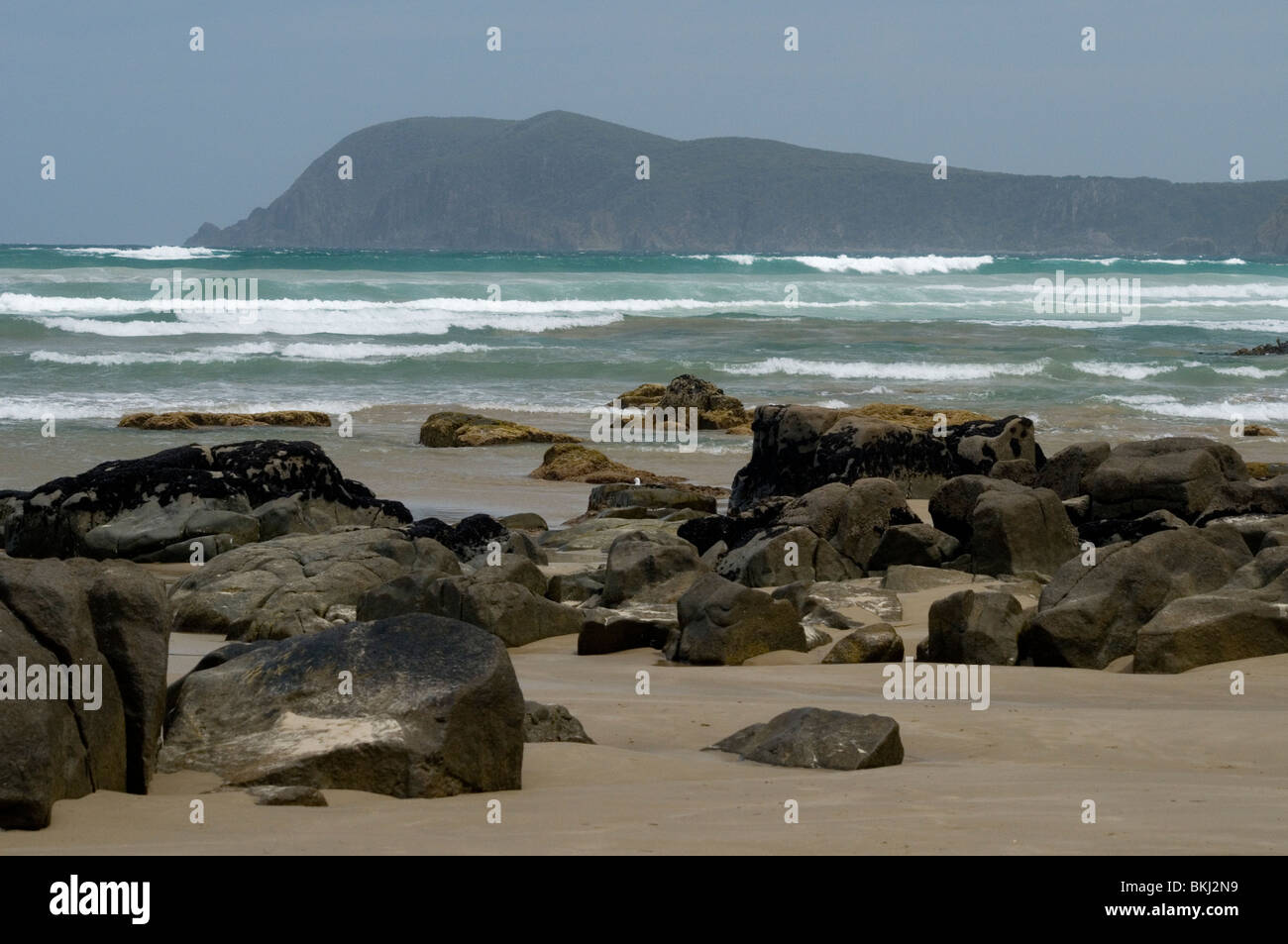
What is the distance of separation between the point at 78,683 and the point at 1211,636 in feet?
15.8

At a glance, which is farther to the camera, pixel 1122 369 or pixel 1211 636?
pixel 1122 369

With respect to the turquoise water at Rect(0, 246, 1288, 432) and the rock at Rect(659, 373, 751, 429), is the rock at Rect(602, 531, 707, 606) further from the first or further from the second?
the turquoise water at Rect(0, 246, 1288, 432)

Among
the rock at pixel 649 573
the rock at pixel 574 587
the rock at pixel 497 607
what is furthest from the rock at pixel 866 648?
the rock at pixel 574 587

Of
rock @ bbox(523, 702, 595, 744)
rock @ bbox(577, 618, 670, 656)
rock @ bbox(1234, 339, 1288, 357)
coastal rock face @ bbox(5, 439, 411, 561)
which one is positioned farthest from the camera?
rock @ bbox(1234, 339, 1288, 357)

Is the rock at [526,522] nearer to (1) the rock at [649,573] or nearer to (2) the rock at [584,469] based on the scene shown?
(2) the rock at [584,469]

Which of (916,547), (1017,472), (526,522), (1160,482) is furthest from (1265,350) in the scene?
(916,547)

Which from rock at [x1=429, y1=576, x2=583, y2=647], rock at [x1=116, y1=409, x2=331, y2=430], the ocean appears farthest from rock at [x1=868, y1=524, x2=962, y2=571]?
rock at [x1=116, y1=409, x2=331, y2=430]

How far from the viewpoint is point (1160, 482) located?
11195mm

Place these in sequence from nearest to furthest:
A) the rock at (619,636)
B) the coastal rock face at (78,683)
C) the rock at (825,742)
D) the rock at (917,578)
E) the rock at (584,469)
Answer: the coastal rock face at (78,683)
the rock at (825,742)
the rock at (619,636)
the rock at (917,578)
the rock at (584,469)

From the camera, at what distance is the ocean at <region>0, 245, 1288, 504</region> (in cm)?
2361

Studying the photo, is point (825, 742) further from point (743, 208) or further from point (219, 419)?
point (743, 208)

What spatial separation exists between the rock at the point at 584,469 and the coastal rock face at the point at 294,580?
609 cm

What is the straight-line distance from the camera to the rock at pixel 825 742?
512 centimetres

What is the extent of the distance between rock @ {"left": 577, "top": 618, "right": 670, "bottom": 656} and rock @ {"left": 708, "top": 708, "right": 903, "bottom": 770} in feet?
8.39
